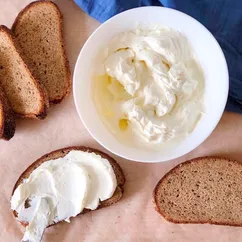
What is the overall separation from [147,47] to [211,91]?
259 millimetres

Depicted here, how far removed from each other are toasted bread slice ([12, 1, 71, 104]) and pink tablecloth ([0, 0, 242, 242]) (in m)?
0.04

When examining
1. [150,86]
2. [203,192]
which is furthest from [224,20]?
[203,192]

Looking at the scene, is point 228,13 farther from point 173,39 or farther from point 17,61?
point 17,61

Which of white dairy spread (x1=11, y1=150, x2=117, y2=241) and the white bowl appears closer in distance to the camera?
the white bowl

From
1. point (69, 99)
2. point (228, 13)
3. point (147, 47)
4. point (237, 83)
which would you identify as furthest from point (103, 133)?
point (228, 13)

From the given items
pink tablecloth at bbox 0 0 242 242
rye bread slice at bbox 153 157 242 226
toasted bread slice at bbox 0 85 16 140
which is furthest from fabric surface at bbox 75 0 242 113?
toasted bread slice at bbox 0 85 16 140

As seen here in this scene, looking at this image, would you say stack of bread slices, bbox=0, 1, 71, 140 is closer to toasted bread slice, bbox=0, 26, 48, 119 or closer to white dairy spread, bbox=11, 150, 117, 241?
toasted bread slice, bbox=0, 26, 48, 119

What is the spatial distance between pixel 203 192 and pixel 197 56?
0.49 metres

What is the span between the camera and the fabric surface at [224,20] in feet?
5.44

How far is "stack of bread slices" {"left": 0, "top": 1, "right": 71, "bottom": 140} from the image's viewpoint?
5.54 ft

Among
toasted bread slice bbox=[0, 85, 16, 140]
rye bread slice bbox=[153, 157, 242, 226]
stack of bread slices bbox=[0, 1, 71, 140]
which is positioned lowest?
rye bread slice bbox=[153, 157, 242, 226]

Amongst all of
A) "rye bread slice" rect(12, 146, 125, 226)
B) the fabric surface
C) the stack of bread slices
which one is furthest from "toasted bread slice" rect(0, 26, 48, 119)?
the fabric surface

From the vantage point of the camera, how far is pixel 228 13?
65.6 inches

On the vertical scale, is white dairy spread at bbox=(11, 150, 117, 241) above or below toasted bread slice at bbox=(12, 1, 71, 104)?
below
